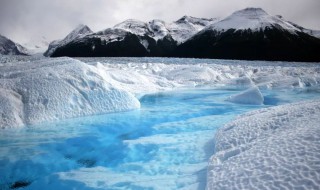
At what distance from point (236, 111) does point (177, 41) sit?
114m

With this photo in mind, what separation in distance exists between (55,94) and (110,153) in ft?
8.77

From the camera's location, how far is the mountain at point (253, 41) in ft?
261

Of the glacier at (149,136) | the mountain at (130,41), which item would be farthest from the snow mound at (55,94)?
the mountain at (130,41)

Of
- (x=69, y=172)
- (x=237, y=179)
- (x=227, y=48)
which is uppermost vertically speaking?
(x=227, y=48)

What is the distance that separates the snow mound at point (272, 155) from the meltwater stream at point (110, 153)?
39 centimetres

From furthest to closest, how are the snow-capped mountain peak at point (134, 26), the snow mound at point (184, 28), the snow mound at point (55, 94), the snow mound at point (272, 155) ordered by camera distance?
1. the snow mound at point (184, 28)
2. the snow-capped mountain peak at point (134, 26)
3. the snow mound at point (55, 94)
4. the snow mound at point (272, 155)

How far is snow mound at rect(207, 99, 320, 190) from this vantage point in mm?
2135

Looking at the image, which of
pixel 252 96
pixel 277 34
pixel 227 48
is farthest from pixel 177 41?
pixel 252 96

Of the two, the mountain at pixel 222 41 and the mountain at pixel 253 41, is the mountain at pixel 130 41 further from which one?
the mountain at pixel 253 41

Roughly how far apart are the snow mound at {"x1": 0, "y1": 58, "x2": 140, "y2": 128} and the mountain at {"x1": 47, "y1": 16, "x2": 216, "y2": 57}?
9316 centimetres

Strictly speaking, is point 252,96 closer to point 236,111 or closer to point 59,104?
point 236,111

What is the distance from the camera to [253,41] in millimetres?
88500

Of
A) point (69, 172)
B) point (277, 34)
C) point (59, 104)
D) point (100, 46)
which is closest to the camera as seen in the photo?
point (69, 172)

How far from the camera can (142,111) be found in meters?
7.68
